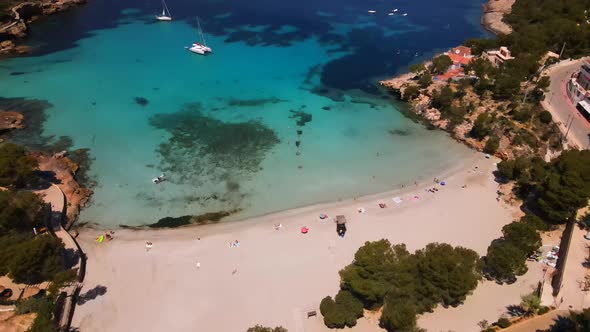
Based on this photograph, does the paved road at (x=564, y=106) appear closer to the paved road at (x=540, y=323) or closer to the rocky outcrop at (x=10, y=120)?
the paved road at (x=540, y=323)

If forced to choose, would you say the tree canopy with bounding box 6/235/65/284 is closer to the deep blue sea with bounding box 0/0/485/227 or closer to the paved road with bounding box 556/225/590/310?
the deep blue sea with bounding box 0/0/485/227

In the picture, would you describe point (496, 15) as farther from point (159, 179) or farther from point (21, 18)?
point (21, 18)

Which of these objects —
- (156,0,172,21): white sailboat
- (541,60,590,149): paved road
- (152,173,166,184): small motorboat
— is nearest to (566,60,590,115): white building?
(541,60,590,149): paved road

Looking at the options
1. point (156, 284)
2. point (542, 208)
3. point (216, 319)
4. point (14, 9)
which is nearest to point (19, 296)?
point (156, 284)

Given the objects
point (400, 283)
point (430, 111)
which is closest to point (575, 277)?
point (400, 283)

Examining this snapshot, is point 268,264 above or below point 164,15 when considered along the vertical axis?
below
